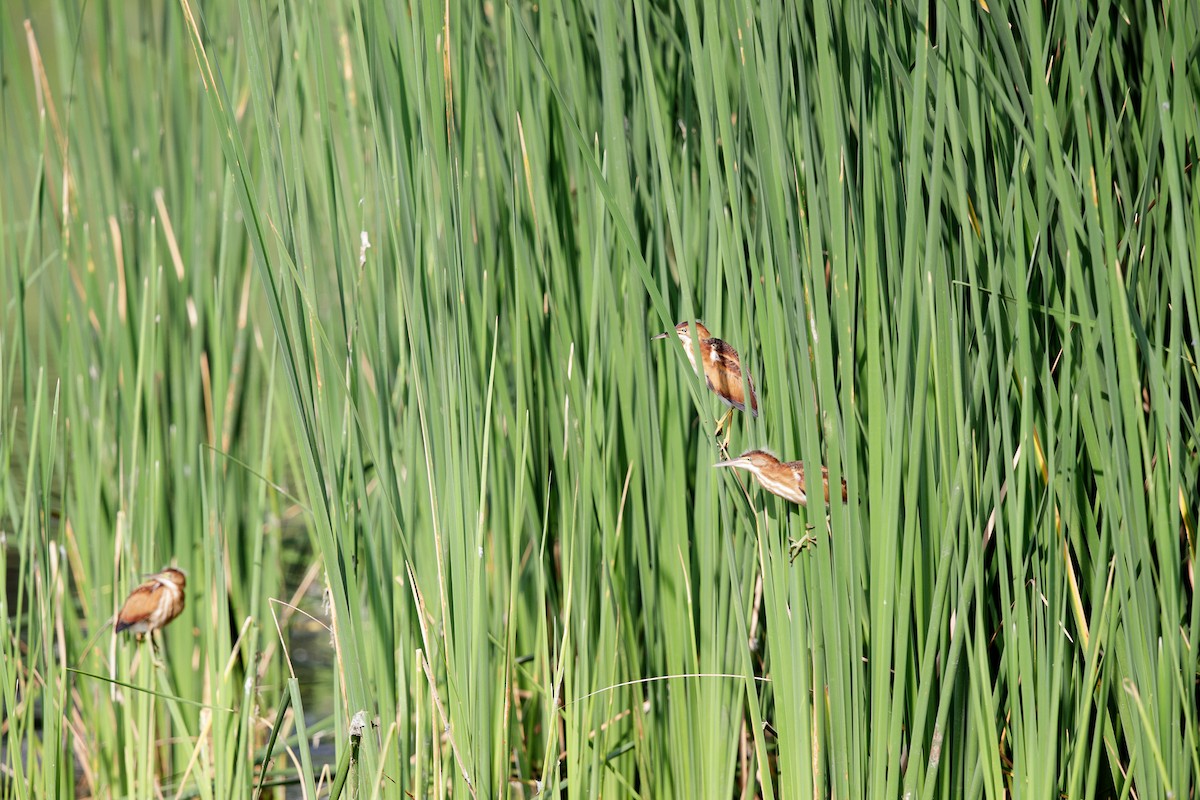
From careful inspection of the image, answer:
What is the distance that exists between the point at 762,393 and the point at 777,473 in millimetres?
177

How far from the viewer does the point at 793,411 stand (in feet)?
4.64

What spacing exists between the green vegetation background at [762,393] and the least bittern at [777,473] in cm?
4

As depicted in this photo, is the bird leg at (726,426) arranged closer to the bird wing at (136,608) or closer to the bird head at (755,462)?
the bird head at (755,462)

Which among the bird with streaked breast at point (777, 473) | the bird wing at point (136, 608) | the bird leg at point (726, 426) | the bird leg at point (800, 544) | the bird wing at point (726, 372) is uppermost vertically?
the bird wing at point (726, 372)

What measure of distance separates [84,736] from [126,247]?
1.09m

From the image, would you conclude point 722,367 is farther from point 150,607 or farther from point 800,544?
point 150,607

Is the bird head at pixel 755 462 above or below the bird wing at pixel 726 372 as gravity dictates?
below

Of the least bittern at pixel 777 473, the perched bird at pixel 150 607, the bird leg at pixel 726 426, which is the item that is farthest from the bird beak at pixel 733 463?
the perched bird at pixel 150 607

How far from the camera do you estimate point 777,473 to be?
1370mm

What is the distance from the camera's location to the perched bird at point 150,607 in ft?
6.88

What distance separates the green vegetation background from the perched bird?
0.09m

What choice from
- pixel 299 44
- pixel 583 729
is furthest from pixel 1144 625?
pixel 299 44

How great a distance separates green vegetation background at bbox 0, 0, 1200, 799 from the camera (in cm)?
131

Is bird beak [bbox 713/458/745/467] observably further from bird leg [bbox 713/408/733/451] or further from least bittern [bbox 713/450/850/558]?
bird leg [bbox 713/408/733/451]
